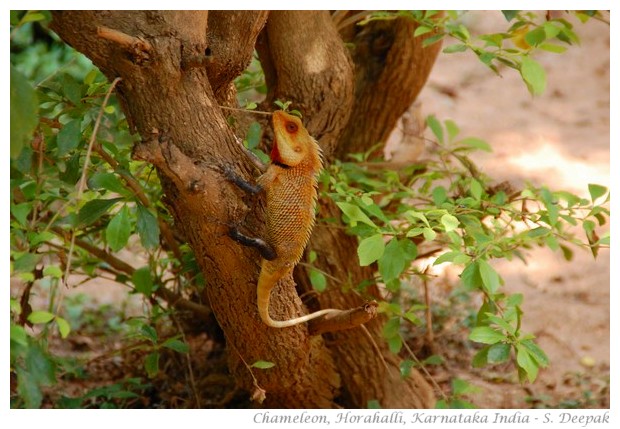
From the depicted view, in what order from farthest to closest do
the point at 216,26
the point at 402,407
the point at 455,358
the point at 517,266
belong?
the point at 517,266, the point at 455,358, the point at 402,407, the point at 216,26

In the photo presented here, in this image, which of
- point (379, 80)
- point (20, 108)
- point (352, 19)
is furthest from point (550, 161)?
point (20, 108)

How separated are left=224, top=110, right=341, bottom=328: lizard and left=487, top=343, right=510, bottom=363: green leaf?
681 millimetres

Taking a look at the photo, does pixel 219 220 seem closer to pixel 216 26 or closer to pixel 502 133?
pixel 216 26

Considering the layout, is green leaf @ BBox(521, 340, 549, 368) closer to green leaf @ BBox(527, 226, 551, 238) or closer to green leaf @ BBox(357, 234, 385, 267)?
green leaf @ BBox(527, 226, 551, 238)

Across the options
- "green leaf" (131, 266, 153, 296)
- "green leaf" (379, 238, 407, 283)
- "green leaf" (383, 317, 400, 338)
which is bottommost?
"green leaf" (383, 317, 400, 338)

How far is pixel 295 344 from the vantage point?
2801 millimetres

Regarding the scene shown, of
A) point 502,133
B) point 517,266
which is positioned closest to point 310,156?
point 517,266

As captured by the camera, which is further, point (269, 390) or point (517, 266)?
point (517, 266)

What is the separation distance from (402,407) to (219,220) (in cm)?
152

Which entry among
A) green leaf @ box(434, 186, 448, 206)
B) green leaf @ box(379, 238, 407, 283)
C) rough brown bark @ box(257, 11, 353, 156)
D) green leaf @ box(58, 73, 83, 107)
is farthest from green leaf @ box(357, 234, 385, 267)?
green leaf @ box(58, 73, 83, 107)

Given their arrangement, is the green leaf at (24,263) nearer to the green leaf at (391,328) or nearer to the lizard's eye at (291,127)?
the lizard's eye at (291,127)

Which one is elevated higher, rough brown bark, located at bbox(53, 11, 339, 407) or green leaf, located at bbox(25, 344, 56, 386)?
rough brown bark, located at bbox(53, 11, 339, 407)

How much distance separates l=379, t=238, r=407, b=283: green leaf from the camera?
2408 millimetres

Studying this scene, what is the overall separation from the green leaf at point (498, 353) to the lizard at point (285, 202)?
2.24ft
